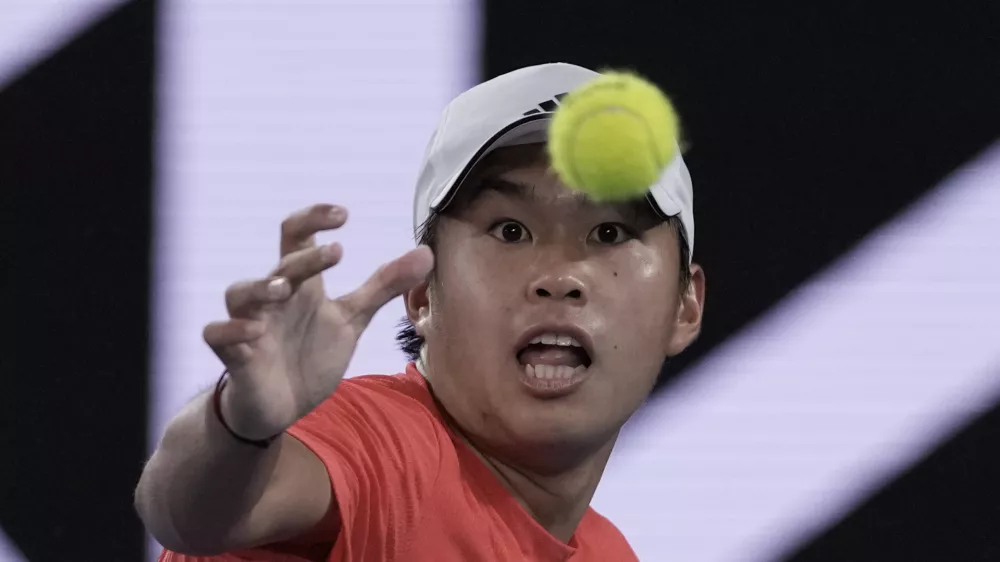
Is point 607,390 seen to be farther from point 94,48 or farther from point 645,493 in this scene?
point 94,48

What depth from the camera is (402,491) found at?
899 millimetres

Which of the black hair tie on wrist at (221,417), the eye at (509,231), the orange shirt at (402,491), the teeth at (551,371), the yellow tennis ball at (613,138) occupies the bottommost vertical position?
the orange shirt at (402,491)

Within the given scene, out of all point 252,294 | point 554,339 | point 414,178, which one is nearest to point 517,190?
point 554,339

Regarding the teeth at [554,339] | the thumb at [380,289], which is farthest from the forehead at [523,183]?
the thumb at [380,289]

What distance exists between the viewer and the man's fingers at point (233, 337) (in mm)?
711

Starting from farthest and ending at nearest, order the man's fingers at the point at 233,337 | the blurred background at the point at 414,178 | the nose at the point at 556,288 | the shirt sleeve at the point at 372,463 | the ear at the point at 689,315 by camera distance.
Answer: the blurred background at the point at 414,178 → the ear at the point at 689,315 → the nose at the point at 556,288 → the shirt sleeve at the point at 372,463 → the man's fingers at the point at 233,337

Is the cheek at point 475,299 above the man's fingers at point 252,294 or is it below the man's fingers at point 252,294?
below

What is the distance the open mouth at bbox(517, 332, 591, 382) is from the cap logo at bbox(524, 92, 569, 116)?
0.18 metres

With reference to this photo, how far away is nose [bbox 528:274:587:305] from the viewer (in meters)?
1.01

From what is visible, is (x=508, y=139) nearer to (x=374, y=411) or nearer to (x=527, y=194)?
(x=527, y=194)

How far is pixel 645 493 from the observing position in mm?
1570

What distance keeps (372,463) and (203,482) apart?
5.9 inches

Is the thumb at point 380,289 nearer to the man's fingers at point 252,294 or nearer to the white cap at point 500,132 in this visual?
the man's fingers at point 252,294

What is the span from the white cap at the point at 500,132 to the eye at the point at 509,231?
0.04 metres
